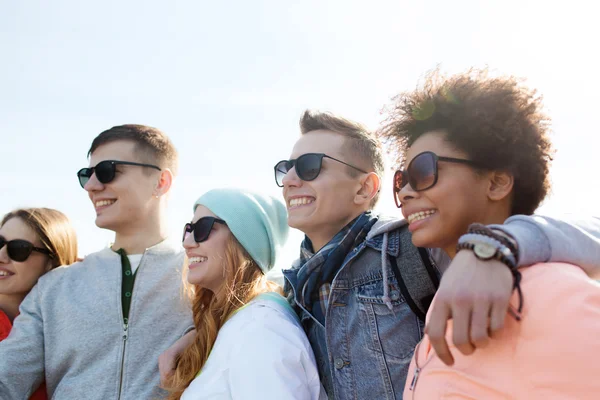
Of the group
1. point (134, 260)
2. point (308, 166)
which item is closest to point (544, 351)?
point (308, 166)

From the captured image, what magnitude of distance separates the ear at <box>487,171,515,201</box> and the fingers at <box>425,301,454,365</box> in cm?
85

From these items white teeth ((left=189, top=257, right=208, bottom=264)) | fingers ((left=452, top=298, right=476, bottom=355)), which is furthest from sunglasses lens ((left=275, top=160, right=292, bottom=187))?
fingers ((left=452, top=298, right=476, bottom=355))

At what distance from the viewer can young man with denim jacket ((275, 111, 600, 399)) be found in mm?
2742

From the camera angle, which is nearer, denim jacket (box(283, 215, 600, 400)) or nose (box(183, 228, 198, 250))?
denim jacket (box(283, 215, 600, 400))

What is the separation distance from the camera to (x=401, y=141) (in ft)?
8.93

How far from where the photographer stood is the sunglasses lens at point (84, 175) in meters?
4.43

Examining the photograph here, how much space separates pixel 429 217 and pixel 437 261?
0.49 meters

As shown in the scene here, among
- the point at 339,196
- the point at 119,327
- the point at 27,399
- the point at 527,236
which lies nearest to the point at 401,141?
the point at 339,196

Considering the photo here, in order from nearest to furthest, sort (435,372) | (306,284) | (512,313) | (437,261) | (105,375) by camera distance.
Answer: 1. (512,313)
2. (435,372)
3. (437,261)
4. (306,284)
5. (105,375)

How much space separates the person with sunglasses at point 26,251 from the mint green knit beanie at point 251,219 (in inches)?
65.6

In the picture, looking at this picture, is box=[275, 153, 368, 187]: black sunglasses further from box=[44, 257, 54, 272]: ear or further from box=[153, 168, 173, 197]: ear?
box=[44, 257, 54, 272]: ear

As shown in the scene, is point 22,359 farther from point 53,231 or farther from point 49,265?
point 53,231

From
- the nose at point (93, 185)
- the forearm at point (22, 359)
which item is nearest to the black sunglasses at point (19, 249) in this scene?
the forearm at point (22, 359)

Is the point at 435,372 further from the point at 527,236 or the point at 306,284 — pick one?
the point at 306,284
